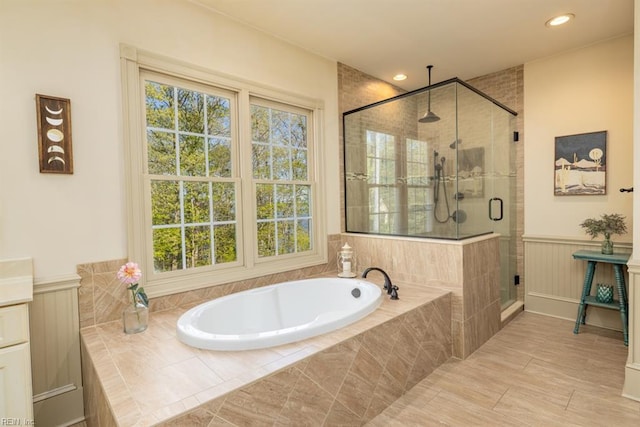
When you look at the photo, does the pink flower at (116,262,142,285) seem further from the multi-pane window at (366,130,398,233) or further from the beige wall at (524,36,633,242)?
the beige wall at (524,36,633,242)

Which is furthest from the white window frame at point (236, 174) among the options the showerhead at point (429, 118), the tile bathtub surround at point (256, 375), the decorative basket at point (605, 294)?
the decorative basket at point (605, 294)

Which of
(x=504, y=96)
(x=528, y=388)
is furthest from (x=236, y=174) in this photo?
(x=504, y=96)

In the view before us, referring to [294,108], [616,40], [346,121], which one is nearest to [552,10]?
[616,40]

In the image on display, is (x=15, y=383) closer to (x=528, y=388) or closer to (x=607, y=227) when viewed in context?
(x=528, y=388)

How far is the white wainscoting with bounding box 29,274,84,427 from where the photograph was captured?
1811 millimetres

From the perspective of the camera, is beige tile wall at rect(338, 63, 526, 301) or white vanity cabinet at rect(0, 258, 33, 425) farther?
beige tile wall at rect(338, 63, 526, 301)

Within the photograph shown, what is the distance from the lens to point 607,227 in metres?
2.90

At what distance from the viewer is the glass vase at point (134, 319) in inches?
74.6

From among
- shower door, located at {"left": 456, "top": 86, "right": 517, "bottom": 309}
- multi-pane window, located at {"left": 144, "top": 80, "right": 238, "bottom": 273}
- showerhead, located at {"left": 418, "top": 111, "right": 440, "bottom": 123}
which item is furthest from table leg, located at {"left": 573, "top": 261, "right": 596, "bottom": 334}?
multi-pane window, located at {"left": 144, "top": 80, "right": 238, "bottom": 273}

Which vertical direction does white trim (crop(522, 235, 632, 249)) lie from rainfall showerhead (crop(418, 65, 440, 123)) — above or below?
below

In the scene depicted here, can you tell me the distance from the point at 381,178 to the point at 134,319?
2486 mm

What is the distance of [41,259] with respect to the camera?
1832 millimetres

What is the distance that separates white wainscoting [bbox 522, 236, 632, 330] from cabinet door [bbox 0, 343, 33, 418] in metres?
4.18

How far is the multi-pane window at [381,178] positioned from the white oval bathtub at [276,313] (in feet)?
2.82
